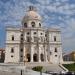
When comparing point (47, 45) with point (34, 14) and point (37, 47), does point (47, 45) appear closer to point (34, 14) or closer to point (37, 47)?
point (37, 47)

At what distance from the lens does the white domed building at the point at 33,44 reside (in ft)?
273

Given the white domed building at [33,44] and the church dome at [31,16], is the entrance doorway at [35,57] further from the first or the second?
the church dome at [31,16]

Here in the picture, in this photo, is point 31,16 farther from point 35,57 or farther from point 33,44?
point 35,57

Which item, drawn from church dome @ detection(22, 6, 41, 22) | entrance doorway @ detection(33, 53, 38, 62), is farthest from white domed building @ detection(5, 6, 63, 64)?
church dome @ detection(22, 6, 41, 22)

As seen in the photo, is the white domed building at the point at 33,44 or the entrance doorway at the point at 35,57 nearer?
the white domed building at the point at 33,44

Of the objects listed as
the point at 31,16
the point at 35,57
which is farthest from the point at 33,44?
the point at 31,16

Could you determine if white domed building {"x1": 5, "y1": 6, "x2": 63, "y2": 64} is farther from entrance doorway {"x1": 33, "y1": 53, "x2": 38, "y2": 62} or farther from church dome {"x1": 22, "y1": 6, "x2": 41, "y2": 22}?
church dome {"x1": 22, "y1": 6, "x2": 41, "y2": 22}

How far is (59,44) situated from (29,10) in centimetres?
1590

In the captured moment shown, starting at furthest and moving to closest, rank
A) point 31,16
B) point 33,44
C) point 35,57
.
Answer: point 31,16
point 35,57
point 33,44

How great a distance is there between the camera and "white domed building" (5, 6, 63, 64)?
273 ft

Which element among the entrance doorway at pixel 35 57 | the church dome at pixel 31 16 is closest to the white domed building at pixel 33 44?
the entrance doorway at pixel 35 57

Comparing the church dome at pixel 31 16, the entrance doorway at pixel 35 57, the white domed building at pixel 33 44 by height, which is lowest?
the entrance doorway at pixel 35 57

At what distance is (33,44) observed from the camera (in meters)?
83.2

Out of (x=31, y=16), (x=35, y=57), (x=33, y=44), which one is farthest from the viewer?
(x=31, y=16)
